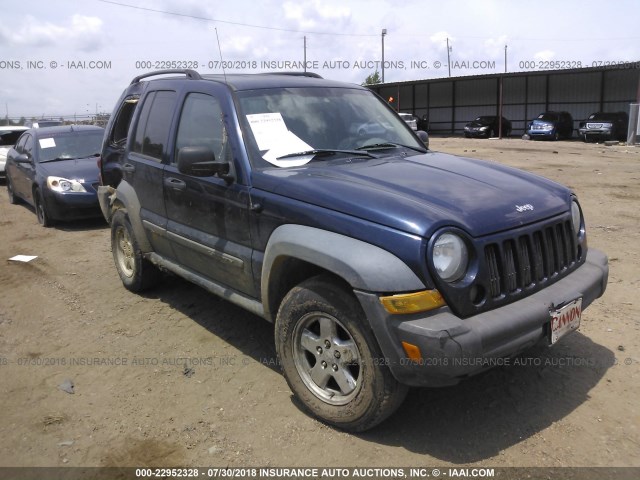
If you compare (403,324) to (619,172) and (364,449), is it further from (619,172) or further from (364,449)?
(619,172)

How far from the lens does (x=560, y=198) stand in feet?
11.7

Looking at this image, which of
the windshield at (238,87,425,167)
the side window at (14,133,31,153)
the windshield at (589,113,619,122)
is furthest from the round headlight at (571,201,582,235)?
the windshield at (589,113,619,122)

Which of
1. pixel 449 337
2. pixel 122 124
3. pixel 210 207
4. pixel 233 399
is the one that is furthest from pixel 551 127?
pixel 449 337

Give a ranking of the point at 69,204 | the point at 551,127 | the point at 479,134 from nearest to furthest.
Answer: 1. the point at 69,204
2. the point at 551,127
3. the point at 479,134

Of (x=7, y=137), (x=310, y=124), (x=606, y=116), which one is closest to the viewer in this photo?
(x=310, y=124)

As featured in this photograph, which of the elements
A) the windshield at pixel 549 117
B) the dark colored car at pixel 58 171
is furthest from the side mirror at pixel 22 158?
the windshield at pixel 549 117

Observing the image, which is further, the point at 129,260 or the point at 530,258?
the point at 129,260

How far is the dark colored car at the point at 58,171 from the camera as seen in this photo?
890cm

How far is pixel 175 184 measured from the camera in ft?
14.2

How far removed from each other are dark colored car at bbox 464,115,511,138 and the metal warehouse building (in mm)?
2284

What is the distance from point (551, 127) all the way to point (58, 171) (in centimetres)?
2655

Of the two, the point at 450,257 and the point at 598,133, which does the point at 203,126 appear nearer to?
the point at 450,257

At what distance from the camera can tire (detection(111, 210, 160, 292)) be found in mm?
5281

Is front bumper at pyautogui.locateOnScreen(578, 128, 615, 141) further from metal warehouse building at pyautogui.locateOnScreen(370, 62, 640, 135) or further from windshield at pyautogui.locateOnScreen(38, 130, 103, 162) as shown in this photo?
windshield at pyautogui.locateOnScreen(38, 130, 103, 162)
